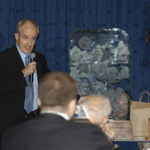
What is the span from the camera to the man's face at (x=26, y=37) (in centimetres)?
264

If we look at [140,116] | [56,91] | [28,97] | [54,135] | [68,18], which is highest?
[68,18]

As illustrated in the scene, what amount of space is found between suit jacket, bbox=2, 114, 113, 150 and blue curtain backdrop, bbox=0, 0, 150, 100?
2.87 m

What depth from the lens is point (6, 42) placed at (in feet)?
13.3

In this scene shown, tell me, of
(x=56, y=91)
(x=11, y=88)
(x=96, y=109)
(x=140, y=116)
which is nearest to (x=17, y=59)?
(x=11, y=88)

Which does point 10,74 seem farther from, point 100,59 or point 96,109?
point 100,59

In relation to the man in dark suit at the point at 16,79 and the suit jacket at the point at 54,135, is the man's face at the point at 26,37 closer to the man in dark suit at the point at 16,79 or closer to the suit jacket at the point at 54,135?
the man in dark suit at the point at 16,79

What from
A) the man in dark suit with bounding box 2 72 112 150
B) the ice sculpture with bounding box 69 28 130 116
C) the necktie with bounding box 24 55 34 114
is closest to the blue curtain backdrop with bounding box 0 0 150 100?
the ice sculpture with bounding box 69 28 130 116

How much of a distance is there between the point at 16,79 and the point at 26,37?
1.28 feet

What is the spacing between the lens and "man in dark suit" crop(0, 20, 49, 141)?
2.52m

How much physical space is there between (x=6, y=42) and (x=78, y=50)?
952mm

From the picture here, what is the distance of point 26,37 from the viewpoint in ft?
8.70

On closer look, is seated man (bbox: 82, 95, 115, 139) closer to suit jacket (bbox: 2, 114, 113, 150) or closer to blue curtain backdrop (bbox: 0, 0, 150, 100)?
suit jacket (bbox: 2, 114, 113, 150)

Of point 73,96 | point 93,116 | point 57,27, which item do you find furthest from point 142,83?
point 73,96

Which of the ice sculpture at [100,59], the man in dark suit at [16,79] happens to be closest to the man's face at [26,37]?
the man in dark suit at [16,79]
